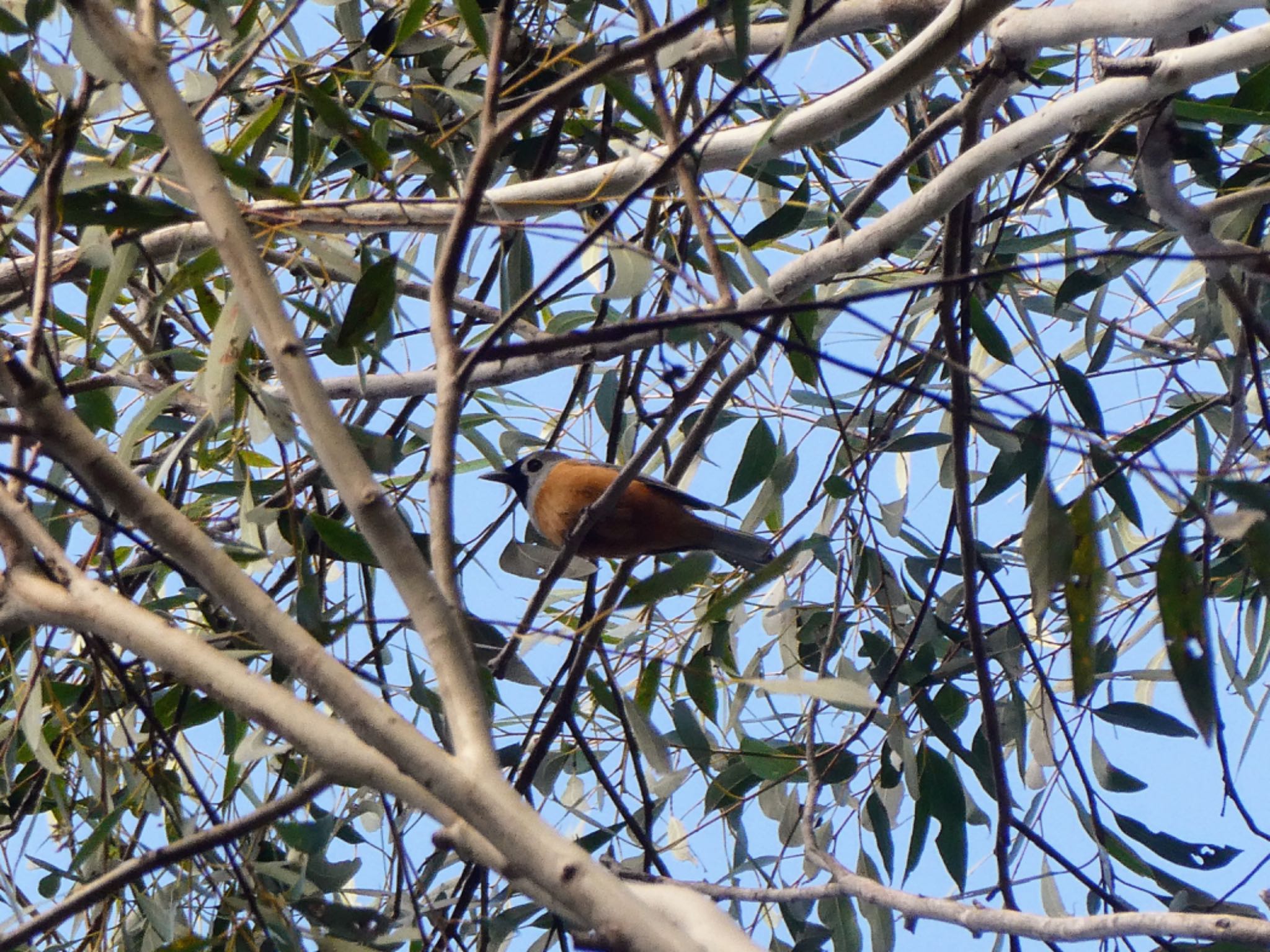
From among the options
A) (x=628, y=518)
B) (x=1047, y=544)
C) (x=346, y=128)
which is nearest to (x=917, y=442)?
(x=628, y=518)

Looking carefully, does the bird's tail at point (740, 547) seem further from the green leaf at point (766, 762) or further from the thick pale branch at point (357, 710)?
the thick pale branch at point (357, 710)

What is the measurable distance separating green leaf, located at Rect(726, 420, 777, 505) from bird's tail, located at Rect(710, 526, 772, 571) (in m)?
0.46

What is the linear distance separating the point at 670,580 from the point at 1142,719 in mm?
1662

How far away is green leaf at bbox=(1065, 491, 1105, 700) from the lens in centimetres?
140

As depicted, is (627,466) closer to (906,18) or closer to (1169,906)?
(906,18)

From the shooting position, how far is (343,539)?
1.97 m

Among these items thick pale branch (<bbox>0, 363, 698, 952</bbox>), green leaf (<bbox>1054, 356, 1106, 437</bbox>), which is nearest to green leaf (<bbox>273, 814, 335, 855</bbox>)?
thick pale branch (<bbox>0, 363, 698, 952</bbox>)

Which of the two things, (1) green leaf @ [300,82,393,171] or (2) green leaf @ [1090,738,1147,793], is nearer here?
(1) green leaf @ [300,82,393,171]

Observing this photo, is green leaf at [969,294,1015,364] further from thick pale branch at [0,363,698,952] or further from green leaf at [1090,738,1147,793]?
thick pale branch at [0,363,698,952]

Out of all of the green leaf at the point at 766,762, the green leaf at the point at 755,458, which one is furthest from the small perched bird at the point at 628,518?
the green leaf at the point at 766,762

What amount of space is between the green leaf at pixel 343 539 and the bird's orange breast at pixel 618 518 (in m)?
1.40

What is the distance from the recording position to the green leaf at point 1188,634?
1.35m

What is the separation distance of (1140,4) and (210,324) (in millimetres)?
1738

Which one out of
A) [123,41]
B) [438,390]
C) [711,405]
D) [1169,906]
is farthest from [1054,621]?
[123,41]
